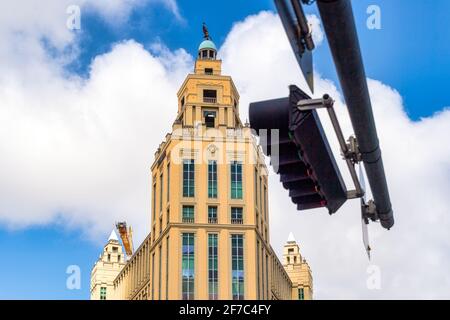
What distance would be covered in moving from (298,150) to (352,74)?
125cm

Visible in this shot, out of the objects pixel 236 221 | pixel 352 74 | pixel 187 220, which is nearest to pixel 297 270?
pixel 236 221

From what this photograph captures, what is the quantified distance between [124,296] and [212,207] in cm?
3850

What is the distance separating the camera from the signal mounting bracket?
7.71 m

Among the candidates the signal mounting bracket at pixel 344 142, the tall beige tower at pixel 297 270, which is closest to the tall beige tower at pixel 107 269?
the tall beige tower at pixel 297 270

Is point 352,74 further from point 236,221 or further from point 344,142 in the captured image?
point 236,221

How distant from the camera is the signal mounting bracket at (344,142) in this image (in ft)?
25.3

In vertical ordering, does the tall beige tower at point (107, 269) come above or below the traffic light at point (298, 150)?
above

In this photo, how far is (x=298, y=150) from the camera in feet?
26.0

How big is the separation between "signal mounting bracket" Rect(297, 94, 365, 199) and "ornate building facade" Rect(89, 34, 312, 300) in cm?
7961

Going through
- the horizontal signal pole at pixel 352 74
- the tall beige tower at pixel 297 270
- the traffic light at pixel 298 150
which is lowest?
the traffic light at pixel 298 150

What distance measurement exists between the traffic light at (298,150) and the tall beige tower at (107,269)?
13891 centimetres

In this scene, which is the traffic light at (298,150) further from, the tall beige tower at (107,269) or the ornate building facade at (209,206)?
the tall beige tower at (107,269)

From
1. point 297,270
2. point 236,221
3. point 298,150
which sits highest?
point 297,270

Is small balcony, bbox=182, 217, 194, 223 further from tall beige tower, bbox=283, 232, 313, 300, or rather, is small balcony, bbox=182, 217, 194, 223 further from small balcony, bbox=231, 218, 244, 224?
tall beige tower, bbox=283, 232, 313, 300
